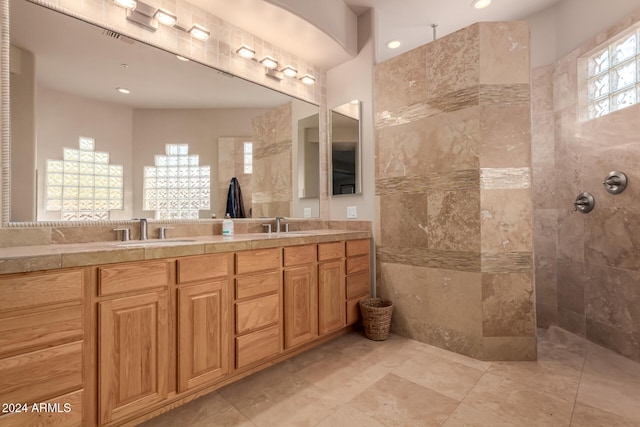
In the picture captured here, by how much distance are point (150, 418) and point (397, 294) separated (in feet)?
6.23

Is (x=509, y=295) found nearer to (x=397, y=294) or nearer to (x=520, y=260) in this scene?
(x=520, y=260)

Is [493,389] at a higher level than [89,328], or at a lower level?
lower

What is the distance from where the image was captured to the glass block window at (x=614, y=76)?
214 cm

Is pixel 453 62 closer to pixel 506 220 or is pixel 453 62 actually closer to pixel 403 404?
pixel 506 220

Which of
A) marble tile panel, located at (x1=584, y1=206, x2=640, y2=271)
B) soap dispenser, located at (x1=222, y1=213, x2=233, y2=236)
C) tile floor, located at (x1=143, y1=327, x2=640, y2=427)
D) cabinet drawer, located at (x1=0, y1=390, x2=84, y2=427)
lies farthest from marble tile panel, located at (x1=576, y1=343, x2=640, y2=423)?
cabinet drawer, located at (x1=0, y1=390, x2=84, y2=427)

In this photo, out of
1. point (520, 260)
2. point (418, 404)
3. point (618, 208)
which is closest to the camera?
point (418, 404)

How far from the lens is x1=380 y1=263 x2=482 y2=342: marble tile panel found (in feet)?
6.98

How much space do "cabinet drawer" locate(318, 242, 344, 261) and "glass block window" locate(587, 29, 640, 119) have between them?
2.39 metres

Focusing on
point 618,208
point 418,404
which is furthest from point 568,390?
point 618,208

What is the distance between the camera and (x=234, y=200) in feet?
7.75

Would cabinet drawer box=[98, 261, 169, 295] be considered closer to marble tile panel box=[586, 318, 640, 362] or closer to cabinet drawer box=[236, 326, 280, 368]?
cabinet drawer box=[236, 326, 280, 368]

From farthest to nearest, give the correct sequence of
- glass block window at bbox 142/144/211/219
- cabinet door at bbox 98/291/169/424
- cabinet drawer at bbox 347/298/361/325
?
1. cabinet drawer at bbox 347/298/361/325
2. glass block window at bbox 142/144/211/219
3. cabinet door at bbox 98/291/169/424

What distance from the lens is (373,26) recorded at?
271 cm

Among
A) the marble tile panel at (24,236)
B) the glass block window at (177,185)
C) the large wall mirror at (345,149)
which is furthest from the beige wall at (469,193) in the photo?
the marble tile panel at (24,236)
